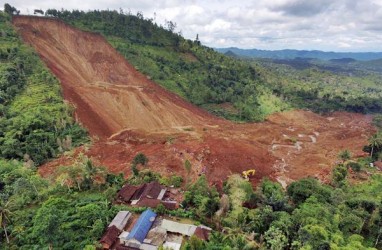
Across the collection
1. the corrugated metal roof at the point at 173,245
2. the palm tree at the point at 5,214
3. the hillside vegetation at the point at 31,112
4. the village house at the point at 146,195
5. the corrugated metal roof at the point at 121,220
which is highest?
the hillside vegetation at the point at 31,112

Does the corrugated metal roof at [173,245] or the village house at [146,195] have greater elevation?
the village house at [146,195]

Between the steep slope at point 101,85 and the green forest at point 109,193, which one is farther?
the steep slope at point 101,85

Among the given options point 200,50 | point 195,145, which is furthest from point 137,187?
point 200,50

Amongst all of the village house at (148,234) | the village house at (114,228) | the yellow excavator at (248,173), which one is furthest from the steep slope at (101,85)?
the village house at (148,234)

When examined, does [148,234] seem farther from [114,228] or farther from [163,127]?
[163,127]

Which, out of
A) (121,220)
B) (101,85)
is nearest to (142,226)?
(121,220)

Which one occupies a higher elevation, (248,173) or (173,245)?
(248,173)

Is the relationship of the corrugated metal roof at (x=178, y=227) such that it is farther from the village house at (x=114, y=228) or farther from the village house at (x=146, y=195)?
the village house at (x=114, y=228)
